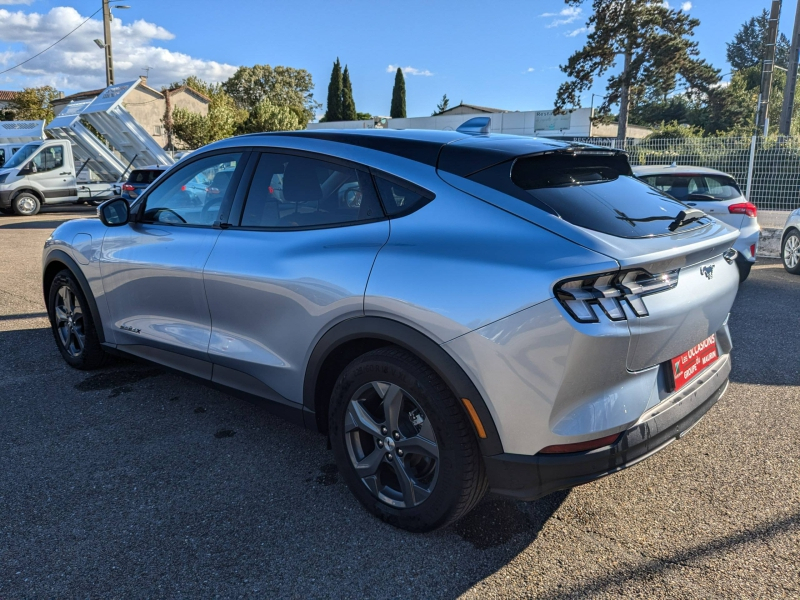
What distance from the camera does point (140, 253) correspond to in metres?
3.82

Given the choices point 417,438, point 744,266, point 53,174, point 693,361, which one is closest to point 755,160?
point 744,266

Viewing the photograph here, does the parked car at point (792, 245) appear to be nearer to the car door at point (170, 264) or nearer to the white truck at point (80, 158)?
the car door at point (170, 264)

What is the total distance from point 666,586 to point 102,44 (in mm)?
28458

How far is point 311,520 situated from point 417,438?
691 millimetres

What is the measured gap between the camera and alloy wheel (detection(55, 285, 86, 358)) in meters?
4.55

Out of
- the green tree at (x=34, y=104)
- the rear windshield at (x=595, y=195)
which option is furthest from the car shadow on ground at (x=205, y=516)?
the green tree at (x=34, y=104)

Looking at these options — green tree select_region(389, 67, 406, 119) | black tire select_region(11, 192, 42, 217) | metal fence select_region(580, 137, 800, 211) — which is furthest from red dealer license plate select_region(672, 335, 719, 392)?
green tree select_region(389, 67, 406, 119)

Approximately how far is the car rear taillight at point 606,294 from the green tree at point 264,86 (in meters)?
85.3

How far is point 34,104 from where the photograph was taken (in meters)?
55.7

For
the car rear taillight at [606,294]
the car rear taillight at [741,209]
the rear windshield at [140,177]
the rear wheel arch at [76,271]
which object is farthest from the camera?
the rear windshield at [140,177]

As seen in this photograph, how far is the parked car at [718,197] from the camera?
7.59 meters

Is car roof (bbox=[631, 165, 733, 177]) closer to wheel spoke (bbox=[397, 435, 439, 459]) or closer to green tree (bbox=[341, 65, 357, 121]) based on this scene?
wheel spoke (bbox=[397, 435, 439, 459])

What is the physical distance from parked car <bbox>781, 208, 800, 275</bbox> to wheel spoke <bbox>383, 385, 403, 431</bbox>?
8308mm

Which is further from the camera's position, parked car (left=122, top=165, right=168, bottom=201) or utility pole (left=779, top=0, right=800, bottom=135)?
utility pole (left=779, top=0, right=800, bottom=135)
